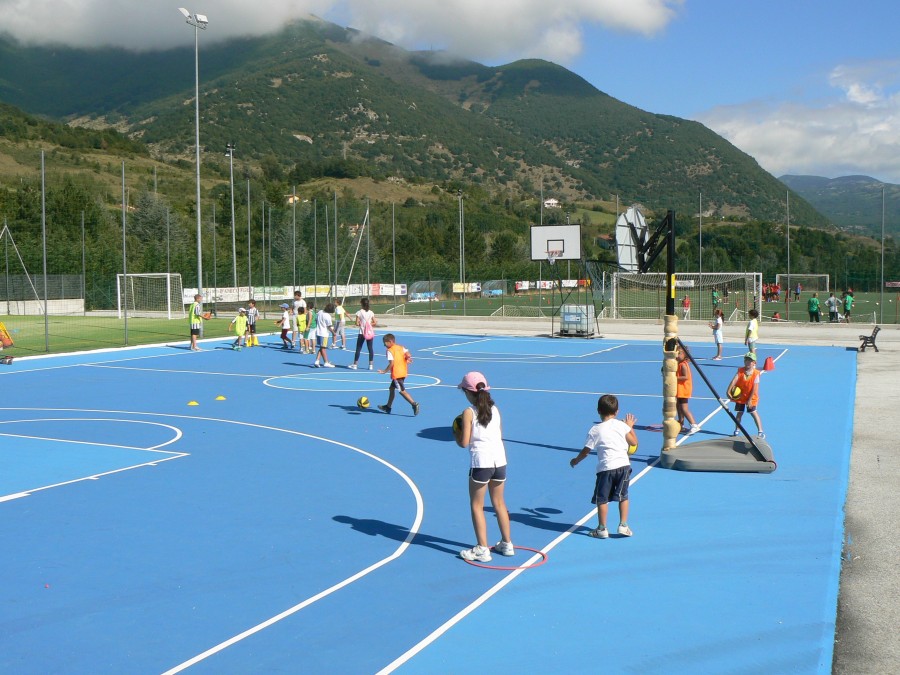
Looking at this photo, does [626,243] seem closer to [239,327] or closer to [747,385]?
[747,385]

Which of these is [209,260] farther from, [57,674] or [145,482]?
[57,674]

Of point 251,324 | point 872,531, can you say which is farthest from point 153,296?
point 872,531

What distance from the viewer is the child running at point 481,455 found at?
28.4 ft

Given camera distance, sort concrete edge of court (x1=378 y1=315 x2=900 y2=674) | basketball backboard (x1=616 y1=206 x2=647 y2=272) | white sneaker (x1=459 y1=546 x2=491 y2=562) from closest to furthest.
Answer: concrete edge of court (x1=378 y1=315 x2=900 y2=674) → white sneaker (x1=459 y1=546 x2=491 y2=562) → basketball backboard (x1=616 y1=206 x2=647 y2=272)

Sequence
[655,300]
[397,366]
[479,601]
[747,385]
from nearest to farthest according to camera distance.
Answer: [479,601]
[747,385]
[397,366]
[655,300]

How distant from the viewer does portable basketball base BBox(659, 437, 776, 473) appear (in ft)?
41.8

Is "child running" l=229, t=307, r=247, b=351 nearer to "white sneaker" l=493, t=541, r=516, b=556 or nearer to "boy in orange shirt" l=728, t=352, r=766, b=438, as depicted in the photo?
"boy in orange shirt" l=728, t=352, r=766, b=438

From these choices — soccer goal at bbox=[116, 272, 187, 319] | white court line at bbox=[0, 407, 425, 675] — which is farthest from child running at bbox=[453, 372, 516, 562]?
soccer goal at bbox=[116, 272, 187, 319]

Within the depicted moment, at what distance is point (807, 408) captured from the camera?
18828mm

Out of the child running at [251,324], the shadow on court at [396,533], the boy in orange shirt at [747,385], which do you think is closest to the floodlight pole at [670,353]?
the boy in orange shirt at [747,385]

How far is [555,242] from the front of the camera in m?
45.2

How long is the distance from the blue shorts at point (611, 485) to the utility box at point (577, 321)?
1189 inches

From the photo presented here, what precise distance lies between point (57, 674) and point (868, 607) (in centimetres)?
648

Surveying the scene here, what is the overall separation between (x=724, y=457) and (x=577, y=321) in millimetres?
27109
